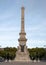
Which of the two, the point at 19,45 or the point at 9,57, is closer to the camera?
the point at 19,45

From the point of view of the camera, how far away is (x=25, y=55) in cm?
8306

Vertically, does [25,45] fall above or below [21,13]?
below

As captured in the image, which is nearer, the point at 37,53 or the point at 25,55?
the point at 25,55

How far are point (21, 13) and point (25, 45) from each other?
1157 centimetres

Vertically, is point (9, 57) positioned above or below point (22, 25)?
below

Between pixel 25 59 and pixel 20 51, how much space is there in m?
3.16

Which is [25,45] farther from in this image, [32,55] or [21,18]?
[32,55]

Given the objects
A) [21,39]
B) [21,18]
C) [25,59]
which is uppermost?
[21,18]

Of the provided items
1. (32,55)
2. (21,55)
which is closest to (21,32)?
(21,55)

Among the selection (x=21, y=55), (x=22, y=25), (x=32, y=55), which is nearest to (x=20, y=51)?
(x=21, y=55)

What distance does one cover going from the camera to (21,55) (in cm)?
8269

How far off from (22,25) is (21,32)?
7.93 feet

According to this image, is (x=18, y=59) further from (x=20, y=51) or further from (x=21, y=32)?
(x=21, y=32)

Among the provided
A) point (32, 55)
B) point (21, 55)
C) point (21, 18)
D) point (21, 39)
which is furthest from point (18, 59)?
point (32, 55)
